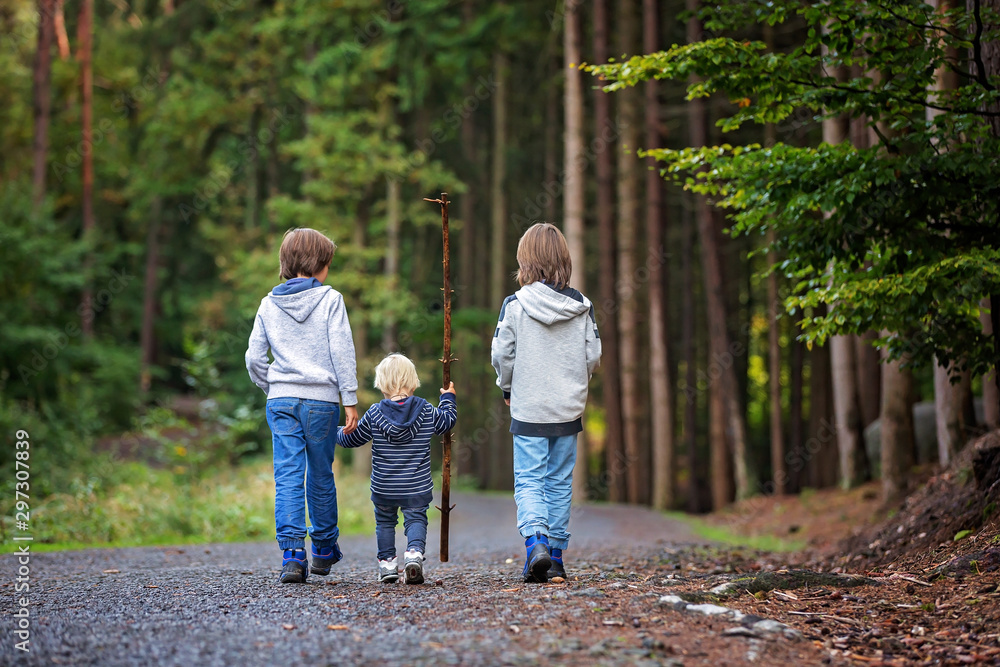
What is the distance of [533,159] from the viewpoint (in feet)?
85.7

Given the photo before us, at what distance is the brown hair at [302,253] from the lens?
5.45m

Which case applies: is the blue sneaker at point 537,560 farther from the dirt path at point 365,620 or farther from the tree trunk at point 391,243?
the tree trunk at point 391,243

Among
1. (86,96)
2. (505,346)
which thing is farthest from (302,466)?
(86,96)

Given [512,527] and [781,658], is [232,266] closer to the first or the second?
[512,527]

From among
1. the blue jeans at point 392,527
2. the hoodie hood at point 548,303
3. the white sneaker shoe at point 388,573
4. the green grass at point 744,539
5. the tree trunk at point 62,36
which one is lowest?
the green grass at point 744,539

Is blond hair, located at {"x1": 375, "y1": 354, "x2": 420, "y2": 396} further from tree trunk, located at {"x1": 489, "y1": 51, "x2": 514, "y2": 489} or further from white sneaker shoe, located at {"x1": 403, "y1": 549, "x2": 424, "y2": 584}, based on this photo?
tree trunk, located at {"x1": 489, "y1": 51, "x2": 514, "y2": 489}

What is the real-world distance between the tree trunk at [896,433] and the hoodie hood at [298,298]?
26.5 feet

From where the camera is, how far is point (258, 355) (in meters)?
5.35

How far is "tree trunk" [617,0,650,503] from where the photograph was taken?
18.6 metres

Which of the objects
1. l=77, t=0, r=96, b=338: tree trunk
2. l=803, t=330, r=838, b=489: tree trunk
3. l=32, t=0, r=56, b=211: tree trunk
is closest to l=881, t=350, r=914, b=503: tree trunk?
l=803, t=330, r=838, b=489: tree trunk

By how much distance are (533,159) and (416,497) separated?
21.8 metres

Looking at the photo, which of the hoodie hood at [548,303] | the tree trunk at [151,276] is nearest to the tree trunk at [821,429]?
the hoodie hood at [548,303]

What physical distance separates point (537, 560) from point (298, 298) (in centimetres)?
222

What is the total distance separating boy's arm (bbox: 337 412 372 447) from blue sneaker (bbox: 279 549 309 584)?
721 mm
